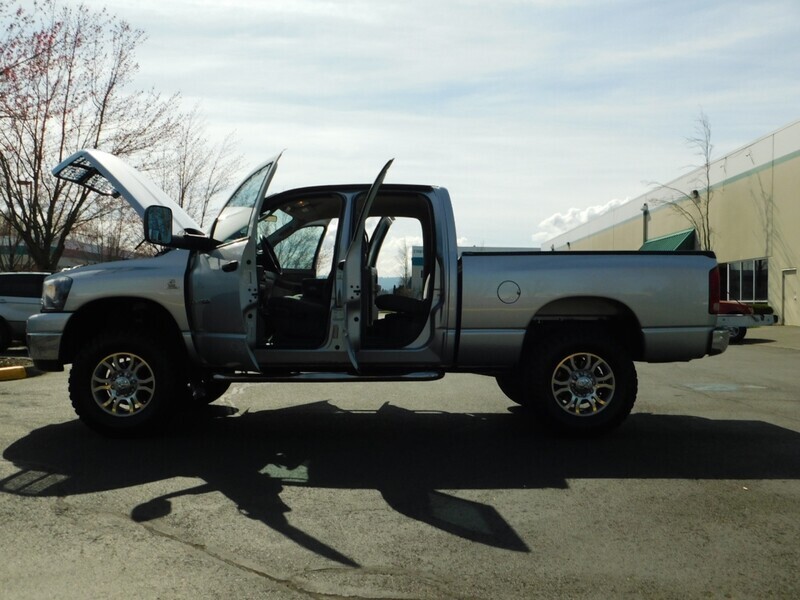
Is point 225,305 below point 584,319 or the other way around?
the other way around

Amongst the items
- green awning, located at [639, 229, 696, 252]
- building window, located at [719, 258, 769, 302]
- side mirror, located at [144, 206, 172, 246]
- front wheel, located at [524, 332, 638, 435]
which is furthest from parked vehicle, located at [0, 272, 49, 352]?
green awning, located at [639, 229, 696, 252]

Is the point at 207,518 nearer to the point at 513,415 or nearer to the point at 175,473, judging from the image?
the point at 175,473

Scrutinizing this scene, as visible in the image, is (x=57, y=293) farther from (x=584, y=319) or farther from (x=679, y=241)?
(x=679, y=241)

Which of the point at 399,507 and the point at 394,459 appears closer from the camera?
the point at 399,507

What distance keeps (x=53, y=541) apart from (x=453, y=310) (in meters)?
3.64

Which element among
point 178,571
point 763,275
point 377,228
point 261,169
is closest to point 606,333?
point 377,228

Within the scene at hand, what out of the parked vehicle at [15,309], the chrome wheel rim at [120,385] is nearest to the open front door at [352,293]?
the chrome wheel rim at [120,385]

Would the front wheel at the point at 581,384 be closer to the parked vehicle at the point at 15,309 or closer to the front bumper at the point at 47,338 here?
the front bumper at the point at 47,338

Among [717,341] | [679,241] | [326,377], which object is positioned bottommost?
[326,377]

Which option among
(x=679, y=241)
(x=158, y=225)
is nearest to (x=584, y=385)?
(x=158, y=225)

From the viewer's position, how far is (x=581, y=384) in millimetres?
6789

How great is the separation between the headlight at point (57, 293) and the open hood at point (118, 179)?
0.86 metres

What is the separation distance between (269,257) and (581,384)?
118 inches

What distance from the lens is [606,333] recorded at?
692 cm
